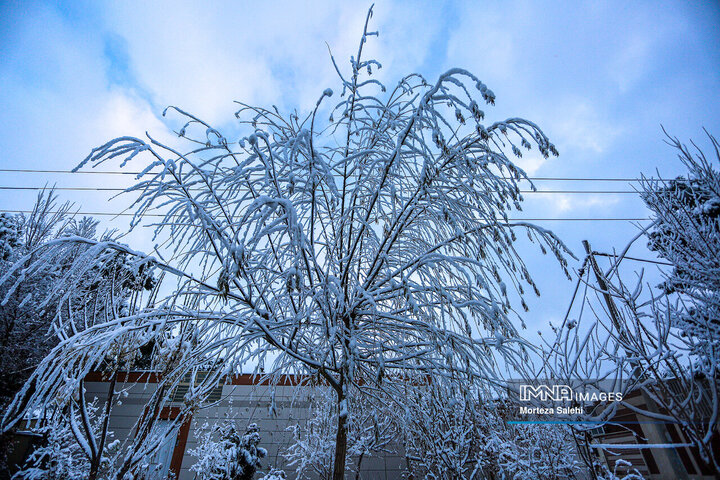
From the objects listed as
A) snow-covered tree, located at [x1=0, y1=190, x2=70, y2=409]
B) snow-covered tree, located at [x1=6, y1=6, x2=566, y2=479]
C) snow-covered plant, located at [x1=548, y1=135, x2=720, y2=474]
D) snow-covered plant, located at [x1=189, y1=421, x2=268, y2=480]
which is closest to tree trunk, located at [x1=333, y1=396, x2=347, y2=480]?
snow-covered tree, located at [x1=6, y1=6, x2=566, y2=479]

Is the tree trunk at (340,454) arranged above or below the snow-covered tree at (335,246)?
below

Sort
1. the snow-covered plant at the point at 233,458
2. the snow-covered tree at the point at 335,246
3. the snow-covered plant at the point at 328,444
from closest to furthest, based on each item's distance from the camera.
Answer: the snow-covered tree at the point at 335,246 → the snow-covered plant at the point at 328,444 → the snow-covered plant at the point at 233,458

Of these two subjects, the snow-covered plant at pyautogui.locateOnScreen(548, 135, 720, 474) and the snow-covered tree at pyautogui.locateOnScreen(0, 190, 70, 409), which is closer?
the snow-covered plant at pyautogui.locateOnScreen(548, 135, 720, 474)

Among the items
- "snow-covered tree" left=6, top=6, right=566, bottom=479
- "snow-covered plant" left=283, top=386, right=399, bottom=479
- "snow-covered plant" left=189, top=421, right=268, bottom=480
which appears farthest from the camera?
"snow-covered plant" left=189, top=421, right=268, bottom=480

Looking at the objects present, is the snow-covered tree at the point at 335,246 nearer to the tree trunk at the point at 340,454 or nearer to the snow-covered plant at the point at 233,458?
the tree trunk at the point at 340,454

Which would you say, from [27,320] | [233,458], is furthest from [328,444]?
[27,320]

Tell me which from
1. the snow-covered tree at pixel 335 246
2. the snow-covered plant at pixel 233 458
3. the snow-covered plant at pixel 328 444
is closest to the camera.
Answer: the snow-covered tree at pixel 335 246

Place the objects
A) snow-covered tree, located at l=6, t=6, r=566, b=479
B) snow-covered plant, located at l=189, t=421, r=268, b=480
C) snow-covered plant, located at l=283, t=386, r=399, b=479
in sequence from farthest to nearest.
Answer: snow-covered plant, located at l=189, t=421, r=268, b=480 < snow-covered plant, located at l=283, t=386, r=399, b=479 < snow-covered tree, located at l=6, t=6, r=566, b=479

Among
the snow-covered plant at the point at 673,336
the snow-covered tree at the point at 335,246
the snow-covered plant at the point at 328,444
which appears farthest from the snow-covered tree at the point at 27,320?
the snow-covered plant at the point at 673,336

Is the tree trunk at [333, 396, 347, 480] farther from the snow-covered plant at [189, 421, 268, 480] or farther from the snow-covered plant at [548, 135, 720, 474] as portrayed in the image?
the snow-covered plant at [189, 421, 268, 480]

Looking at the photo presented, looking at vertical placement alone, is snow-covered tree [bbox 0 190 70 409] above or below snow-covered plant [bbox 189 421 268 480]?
above

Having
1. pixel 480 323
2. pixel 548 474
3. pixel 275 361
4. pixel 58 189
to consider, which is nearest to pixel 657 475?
pixel 548 474

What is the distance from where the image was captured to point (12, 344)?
8625 mm

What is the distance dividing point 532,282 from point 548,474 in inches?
261
